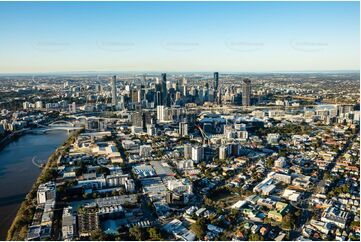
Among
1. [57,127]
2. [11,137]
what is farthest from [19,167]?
[57,127]

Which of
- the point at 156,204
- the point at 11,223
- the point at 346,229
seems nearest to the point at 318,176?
the point at 346,229

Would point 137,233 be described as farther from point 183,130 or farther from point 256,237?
point 183,130

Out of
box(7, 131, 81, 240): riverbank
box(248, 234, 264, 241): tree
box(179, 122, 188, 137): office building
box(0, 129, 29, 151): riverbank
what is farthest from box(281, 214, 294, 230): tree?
box(0, 129, 29, 151): riverbank

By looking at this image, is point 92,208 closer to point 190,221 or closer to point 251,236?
point 190,221

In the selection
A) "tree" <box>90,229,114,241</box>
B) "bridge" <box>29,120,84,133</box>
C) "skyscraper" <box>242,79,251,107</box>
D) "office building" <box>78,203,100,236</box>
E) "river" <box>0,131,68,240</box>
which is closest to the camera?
"tree" <box>90,229,114,241</box>

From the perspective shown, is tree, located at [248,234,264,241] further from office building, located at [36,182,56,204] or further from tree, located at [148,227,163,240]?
office building, located at [36,182,56,204]

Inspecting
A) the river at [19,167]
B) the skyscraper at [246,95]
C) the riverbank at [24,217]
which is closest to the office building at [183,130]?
the river at [19,167]

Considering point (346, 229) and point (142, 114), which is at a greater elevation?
point (142, 114)

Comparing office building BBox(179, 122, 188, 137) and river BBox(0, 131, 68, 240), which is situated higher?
office building BBox(179, 122, 188, 137)

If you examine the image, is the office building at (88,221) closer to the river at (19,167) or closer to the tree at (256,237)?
the river at (19,167)
